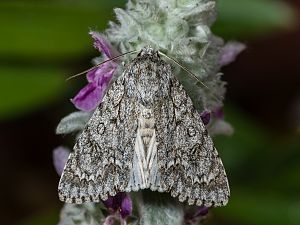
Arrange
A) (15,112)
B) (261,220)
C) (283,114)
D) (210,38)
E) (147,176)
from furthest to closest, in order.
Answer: (283,114) → (15,112) → (261,220) → (210,38) → (147,176)

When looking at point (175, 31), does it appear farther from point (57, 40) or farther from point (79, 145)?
point (57, 40)

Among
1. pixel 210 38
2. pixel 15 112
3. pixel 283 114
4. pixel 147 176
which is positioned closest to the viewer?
pixel 147 176

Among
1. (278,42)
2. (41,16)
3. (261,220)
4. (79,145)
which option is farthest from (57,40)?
(278,42)

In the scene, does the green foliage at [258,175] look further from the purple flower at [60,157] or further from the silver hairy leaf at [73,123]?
the silver hairy leaf at [73,123]

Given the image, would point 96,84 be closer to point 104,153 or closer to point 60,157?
point 104,153

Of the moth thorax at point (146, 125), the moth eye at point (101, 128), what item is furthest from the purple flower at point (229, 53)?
the moth eye at point (101, 128)

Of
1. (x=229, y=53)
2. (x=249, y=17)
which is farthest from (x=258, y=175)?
(x=229, y=53)

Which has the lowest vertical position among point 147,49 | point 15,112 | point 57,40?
point 147,49
